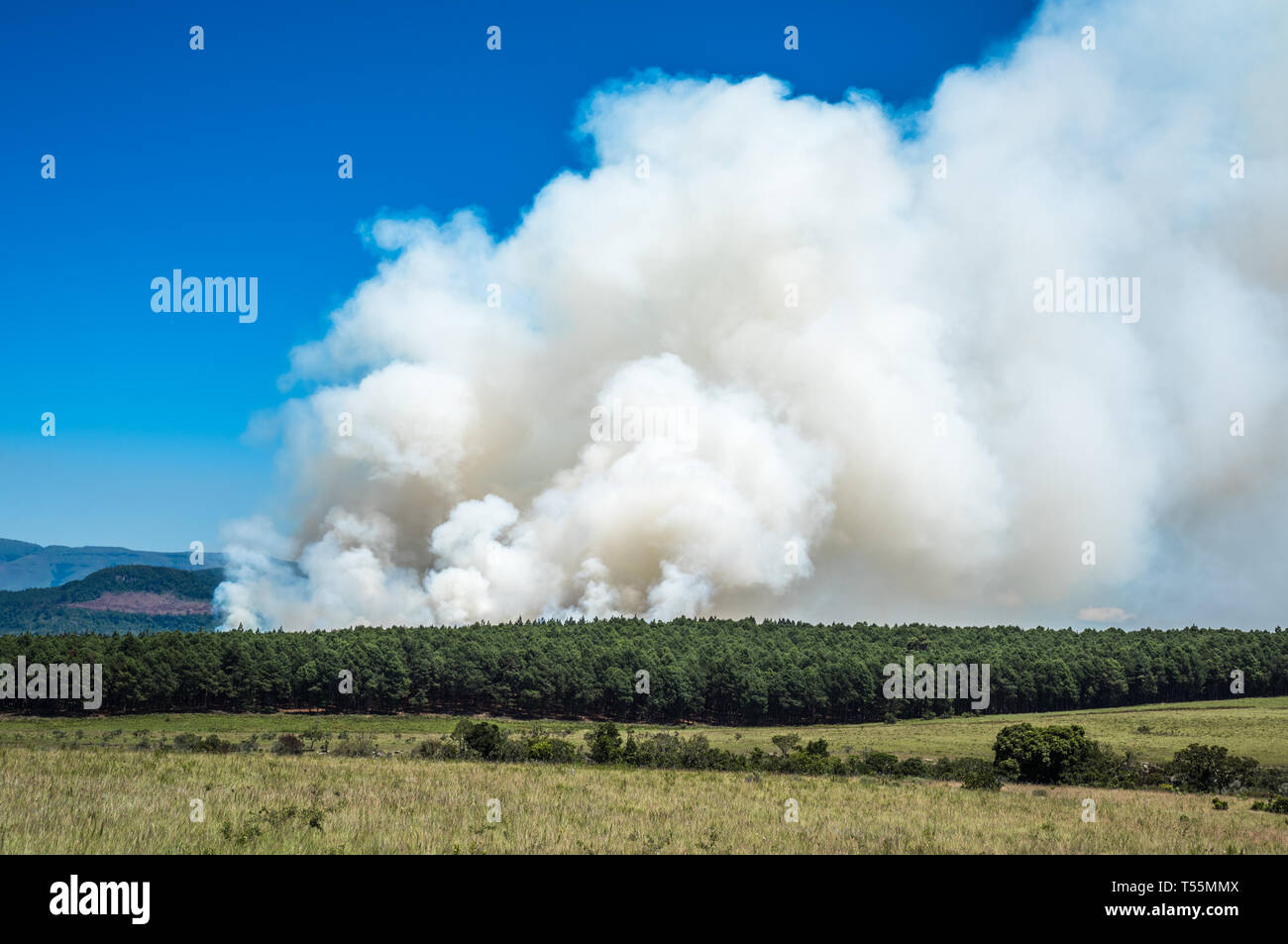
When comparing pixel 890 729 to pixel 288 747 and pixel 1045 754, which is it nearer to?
pixel 1045 754

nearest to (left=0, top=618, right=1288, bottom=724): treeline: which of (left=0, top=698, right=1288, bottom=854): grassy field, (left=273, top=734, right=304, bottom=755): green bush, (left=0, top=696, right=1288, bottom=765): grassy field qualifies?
Result: (left=0, top=696, right=1288, bottom=765): grassy field

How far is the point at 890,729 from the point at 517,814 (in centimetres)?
13087

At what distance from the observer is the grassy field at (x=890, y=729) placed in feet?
358

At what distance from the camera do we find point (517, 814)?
32.0 metres

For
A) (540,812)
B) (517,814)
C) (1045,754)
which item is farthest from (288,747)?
(1045,754)

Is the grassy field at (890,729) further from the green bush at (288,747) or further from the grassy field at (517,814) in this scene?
the grassy field at (517,814)

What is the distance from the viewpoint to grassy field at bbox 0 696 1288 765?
10906cm

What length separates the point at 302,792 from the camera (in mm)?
33844

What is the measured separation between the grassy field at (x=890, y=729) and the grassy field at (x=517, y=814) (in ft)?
168

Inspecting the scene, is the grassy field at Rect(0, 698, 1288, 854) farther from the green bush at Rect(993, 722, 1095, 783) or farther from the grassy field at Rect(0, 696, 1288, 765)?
the grassy field at Rect(0, 696, 1288, 765)

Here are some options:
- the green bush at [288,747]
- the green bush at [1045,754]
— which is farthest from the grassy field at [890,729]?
the green bush at [1045,754]

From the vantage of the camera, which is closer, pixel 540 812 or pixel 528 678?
pixel 540 812
